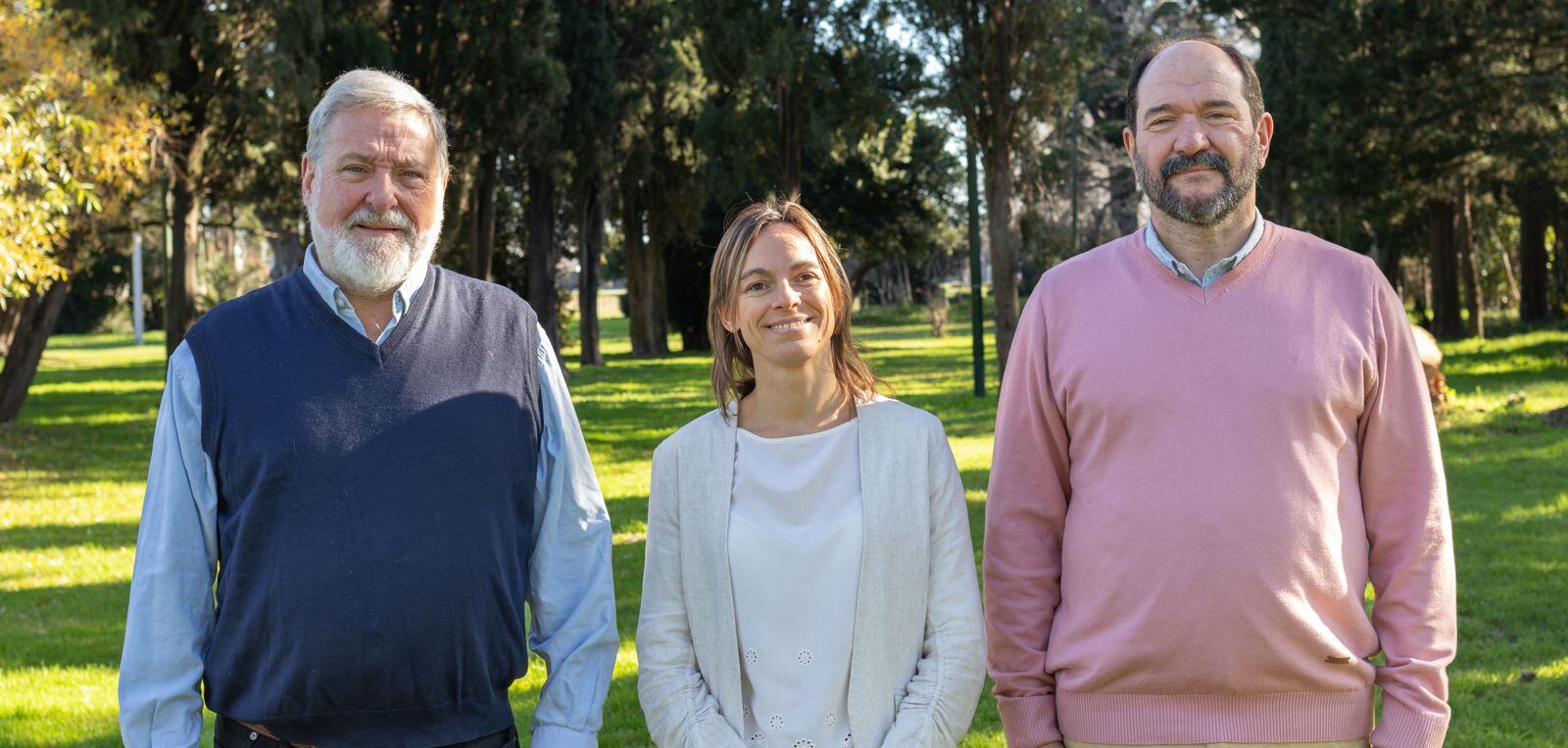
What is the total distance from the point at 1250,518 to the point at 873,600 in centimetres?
82

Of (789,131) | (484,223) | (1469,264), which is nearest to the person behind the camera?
(789,131)

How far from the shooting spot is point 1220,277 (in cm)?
307

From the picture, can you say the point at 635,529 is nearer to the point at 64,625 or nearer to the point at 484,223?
the point at 64,625

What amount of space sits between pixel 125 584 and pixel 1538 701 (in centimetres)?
Result: 845

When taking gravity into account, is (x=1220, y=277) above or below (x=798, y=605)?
above

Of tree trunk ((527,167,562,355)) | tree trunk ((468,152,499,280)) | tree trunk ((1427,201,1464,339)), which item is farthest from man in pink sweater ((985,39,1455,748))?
tree trunk ((1427,201,1464,339))

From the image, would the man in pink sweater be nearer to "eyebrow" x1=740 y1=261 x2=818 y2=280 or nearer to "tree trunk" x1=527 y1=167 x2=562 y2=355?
"eyebrow" x1=740 y1=261 x2=818 y2=280

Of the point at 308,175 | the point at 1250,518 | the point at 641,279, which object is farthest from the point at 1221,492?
the point at 641,279

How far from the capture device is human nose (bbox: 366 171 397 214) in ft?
9.93

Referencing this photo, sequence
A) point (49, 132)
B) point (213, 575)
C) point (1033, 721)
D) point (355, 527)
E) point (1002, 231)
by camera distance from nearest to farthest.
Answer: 1. point (355, 527)
2. point (213, 575)
3. point (1033, 721)
4. point (49, 132)
5. point (1002, 231)

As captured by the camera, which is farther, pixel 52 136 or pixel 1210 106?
pixel 52 136

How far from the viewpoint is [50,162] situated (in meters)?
13.2

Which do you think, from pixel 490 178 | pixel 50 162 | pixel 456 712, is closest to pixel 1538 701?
pixel 456 712

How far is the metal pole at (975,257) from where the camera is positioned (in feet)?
61.1
